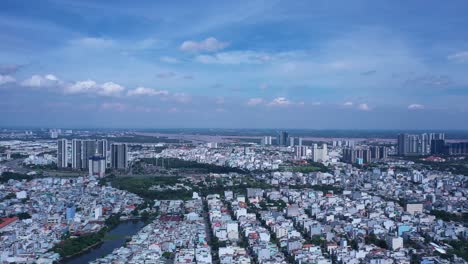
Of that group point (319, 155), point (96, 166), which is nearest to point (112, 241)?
point (96, 166)

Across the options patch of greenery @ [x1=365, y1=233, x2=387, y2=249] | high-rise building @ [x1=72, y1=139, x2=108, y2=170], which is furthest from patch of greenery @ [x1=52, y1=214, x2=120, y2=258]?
high-rise building @ [x1=72, y1=139, x2=108, y2=170]

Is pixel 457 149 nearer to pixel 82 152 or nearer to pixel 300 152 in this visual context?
pixel 300 152

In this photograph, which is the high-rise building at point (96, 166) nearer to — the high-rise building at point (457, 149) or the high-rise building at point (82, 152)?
the high-rise building at point (82, 152)

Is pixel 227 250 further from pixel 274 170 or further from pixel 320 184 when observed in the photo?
A: pixel 274 170

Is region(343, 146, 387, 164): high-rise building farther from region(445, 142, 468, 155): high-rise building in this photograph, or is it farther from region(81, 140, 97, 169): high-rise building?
region(81, 140, 97, 169): high-rise building

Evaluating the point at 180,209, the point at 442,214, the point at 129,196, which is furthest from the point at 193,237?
the point at 442,214

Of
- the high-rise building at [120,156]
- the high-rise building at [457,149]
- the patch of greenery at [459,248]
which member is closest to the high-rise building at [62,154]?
the high-rise building at [120,156]

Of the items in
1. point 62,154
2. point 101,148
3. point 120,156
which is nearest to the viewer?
point 120,156
